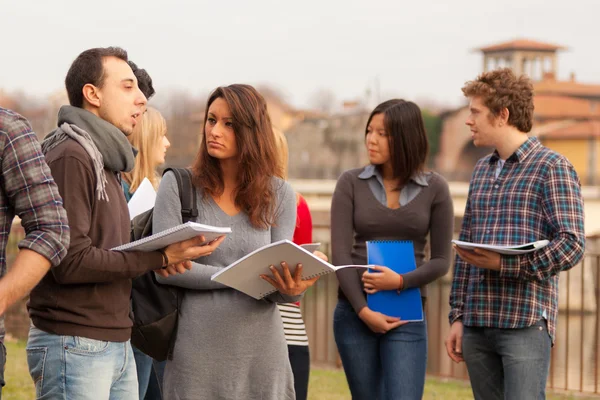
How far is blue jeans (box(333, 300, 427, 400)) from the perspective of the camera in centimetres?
370

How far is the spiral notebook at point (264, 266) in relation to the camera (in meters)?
2.68

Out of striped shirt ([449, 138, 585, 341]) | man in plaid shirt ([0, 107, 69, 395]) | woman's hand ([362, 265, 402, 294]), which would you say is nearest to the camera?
man in plaid shirt ([0, 107, 69, 395])

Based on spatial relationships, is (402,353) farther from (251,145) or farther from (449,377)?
(449,377)

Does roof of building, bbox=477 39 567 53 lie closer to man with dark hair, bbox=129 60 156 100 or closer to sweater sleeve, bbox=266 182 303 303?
man with dark hair, bbox=129 60 156 100

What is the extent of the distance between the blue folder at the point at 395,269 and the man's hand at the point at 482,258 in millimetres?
450

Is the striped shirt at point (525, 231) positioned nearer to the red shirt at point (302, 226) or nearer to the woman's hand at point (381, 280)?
the woman's hand at point (381, 280)

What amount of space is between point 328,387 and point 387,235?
320cm

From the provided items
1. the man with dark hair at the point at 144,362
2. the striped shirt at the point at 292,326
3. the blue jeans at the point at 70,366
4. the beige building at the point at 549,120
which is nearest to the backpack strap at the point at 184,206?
the blue jeans at the point at 70,366

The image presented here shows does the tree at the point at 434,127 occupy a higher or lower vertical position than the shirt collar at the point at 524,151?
lower

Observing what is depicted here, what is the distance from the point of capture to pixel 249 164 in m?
3.03

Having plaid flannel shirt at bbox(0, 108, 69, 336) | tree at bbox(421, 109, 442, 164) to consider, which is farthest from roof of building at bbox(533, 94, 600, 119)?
plaid flannel shirt at bbox(0, 108, 69, 336)

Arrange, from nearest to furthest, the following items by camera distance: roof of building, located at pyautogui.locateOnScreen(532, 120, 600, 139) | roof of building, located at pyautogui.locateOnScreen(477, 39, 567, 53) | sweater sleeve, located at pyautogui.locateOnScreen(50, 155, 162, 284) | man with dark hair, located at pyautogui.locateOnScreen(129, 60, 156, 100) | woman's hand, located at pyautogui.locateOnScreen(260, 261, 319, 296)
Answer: sweater sleeve, located at pyautogui.locateOnScreen(50, 155, 162, 284), woman's hand, located at pyautogui.locateOnScreen(260, 261, 319, 296), man with dark hair, located at pyautogui.locateOnScreen(129, 60, 156, 100), roof of building, located at pyautogui.locateOnScreen(532, 120, 600, 139), roof of building, located at pyautogui.locateOnScreen(477, 39, 567, 53)

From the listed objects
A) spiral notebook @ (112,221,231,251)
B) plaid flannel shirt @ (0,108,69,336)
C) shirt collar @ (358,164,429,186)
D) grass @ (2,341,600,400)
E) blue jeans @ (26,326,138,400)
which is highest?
plaid flannel shirt @ (0,108,69,336)

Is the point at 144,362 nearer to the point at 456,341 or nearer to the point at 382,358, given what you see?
the point at 382,358
